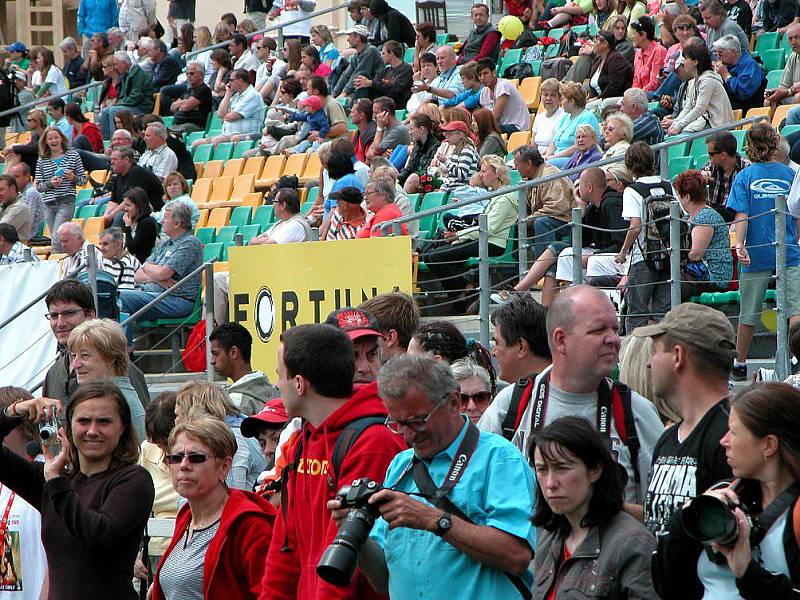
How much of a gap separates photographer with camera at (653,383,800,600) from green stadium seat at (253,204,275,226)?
10.6 meters

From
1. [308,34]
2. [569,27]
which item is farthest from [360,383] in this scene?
[308,34]

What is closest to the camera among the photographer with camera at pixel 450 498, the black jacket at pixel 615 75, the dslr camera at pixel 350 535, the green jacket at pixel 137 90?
the dslr camera at pixel 350 535

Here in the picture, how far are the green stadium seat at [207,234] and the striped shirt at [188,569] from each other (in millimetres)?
9097

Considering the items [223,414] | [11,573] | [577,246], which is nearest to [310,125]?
[577,246]

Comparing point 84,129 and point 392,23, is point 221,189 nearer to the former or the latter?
point 84,129

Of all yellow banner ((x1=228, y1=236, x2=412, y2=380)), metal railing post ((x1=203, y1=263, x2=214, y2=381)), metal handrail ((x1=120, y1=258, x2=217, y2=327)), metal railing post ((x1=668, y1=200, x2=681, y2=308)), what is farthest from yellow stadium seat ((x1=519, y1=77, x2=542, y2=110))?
metal railing post ((x1=668, y1=200, x2=681, y2=308))

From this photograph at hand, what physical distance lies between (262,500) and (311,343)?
2.59ft

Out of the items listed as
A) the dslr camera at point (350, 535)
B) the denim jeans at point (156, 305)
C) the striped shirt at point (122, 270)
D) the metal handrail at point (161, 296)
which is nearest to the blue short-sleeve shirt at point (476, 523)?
the dslr camera at point (350, 535)

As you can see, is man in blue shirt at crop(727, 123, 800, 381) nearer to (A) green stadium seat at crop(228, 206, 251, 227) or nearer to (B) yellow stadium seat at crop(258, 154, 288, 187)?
(A) green stadium seat at crop(228, 206, 251, 227)

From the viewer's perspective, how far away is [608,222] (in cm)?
944

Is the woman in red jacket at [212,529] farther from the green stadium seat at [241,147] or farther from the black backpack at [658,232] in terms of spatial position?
the green stadium seat at [241,147]

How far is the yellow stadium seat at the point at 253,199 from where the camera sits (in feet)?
49.0

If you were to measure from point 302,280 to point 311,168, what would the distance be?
20.8 feet

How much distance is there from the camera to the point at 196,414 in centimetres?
511
